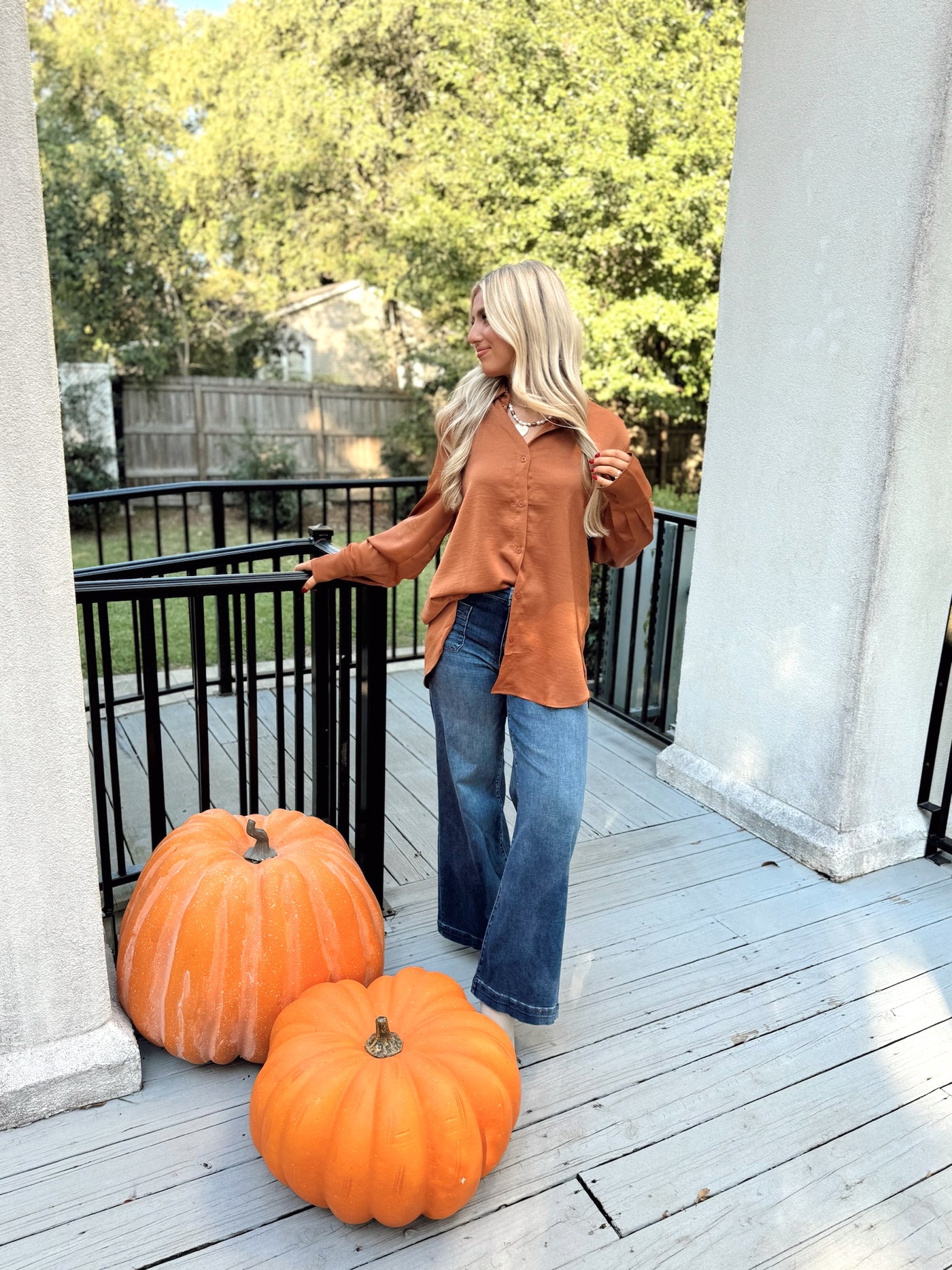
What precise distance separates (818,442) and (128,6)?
17017mm

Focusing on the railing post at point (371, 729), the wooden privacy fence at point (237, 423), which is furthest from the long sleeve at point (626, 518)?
the wooden privacy fence at point (237, 423)

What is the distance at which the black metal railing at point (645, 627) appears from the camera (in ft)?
12.9

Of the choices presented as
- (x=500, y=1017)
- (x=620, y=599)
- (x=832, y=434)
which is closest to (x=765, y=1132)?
(x=500, y=1017)

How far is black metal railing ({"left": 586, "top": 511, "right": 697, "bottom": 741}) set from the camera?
155 inches

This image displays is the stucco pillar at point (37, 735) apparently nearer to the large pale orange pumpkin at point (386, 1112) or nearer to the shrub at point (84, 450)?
the large pale orange pumpkin at point (386, 1112)

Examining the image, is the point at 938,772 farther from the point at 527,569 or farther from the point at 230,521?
the point at 230,521

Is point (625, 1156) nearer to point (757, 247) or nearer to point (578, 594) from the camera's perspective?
point (578, 594)

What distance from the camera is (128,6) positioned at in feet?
49.6

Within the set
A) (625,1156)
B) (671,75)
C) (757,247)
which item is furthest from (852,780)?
(671,75)

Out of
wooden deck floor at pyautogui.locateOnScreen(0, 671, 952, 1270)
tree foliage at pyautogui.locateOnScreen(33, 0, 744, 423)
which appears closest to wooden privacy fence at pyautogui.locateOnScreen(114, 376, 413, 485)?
tree foliage at pyautogui.locateOnScreen(33, 0, 744, 423)

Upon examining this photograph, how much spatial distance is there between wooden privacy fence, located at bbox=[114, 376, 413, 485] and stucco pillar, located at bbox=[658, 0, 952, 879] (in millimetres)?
11035

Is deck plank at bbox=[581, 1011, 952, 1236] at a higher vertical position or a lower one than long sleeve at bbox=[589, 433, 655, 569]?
lower

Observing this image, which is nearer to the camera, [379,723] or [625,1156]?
[625,1156]

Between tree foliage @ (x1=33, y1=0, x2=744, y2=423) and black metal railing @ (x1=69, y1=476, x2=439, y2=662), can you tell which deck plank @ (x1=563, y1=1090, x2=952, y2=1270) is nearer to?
black metal railing @ (x1=69, y1=476, x2=439, y2=662)
